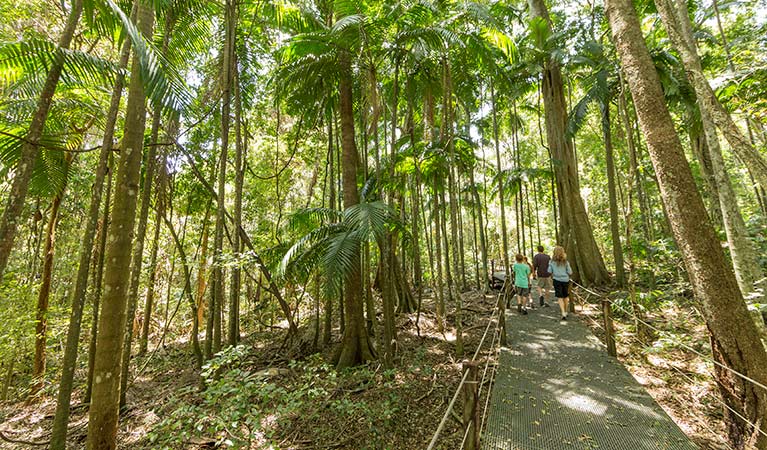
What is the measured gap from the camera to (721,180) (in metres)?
4.13

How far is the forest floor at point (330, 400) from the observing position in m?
3.53

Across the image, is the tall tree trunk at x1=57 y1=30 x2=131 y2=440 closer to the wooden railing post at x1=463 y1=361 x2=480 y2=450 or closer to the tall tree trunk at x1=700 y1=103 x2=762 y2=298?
the wooden railing post at x1=463 y1=361 x2=480 y2=450

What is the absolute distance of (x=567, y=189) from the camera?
10.8m

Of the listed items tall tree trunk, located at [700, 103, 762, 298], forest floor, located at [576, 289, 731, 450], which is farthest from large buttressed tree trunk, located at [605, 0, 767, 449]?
tall tree trunk, located at [700, 103, 762, 298]

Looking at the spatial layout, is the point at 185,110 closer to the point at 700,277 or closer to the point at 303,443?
the point at 303,443

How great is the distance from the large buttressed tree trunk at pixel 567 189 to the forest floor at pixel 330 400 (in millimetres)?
2837

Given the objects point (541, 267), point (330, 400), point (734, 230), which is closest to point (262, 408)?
point (330, 400)

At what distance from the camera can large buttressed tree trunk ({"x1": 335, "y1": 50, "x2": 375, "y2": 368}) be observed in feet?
19.6

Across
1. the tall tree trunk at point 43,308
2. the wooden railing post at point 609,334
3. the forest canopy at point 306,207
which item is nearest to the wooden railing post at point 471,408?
the forest canopy at point 306,207

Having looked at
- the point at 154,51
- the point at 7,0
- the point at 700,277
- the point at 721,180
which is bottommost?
the point at 700,277

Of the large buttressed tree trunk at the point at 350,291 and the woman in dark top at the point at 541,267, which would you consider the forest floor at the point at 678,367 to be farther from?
the large buttressed tree trunk at the point at 350,291

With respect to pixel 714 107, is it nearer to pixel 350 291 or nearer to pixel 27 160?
pixel 350 291

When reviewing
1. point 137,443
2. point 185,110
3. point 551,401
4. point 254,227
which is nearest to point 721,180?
point 551,401

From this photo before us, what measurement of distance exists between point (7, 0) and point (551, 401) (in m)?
10.1
